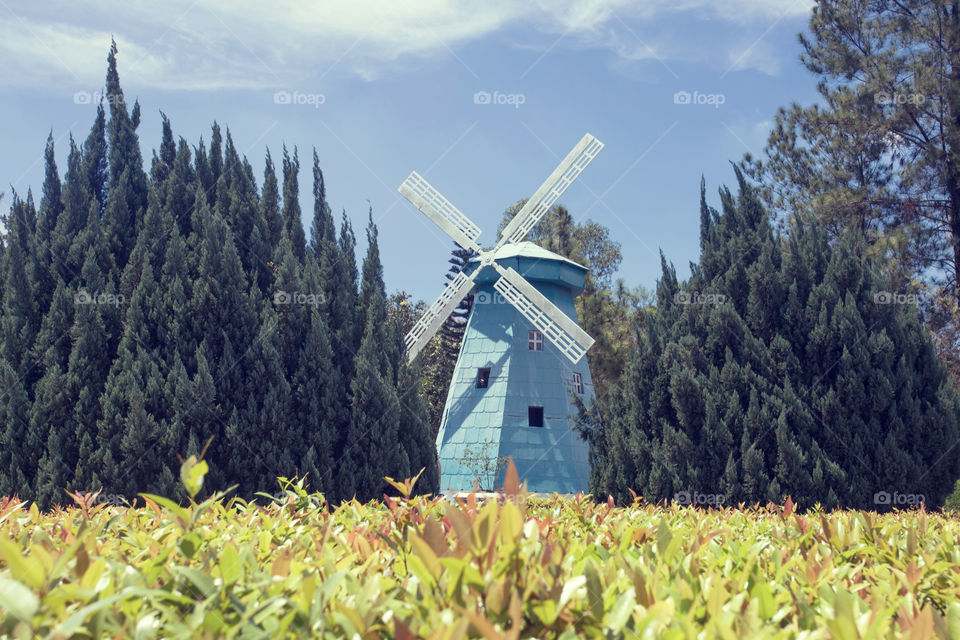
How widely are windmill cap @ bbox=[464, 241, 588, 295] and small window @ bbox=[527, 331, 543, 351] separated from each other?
1.56 metres

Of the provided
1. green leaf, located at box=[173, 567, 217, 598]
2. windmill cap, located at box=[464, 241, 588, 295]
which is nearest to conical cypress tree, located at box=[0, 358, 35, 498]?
green leaf, located at box=[173, 567, 217, 598]

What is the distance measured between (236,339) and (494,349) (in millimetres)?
12105

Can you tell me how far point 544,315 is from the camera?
1933 cm

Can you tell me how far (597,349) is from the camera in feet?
83.8

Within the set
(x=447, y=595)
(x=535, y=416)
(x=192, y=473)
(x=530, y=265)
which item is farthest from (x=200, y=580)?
(x=530, y=265)

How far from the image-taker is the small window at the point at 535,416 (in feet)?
65.8

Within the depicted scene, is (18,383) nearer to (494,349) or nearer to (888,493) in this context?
(888,493)

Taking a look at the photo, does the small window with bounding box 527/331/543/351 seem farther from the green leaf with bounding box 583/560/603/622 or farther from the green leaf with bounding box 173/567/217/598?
the green leaf with bounding box 173/567/217/598

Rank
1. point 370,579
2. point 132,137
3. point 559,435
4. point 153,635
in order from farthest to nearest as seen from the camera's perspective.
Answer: point 559,435, point 132,137, point 370,579, point 153,635

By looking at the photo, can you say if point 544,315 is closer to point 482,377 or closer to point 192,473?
point 482,377

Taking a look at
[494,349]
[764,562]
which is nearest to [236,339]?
[764,562]

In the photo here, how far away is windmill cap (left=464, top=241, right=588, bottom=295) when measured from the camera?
68.1 ft

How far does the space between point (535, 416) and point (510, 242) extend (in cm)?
512

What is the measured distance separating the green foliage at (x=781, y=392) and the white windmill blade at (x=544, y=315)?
7099 mm
